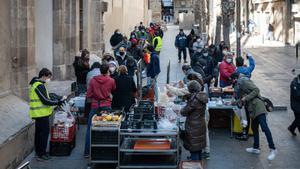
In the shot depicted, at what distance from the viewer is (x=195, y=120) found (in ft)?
29.3

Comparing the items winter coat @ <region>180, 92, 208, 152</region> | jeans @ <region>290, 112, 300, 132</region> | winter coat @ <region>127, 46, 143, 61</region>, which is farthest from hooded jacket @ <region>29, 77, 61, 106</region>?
winter coat @ <region>127, 46, 143, 61</region>

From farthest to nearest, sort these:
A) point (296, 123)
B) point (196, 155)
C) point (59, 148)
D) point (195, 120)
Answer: point (296, 123), point (59, 148), point (196, 155), point (195, 120)

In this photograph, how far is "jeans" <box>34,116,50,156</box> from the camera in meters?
9.87

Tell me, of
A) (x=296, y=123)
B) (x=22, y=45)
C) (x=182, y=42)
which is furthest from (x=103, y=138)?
(x=182, y=42)

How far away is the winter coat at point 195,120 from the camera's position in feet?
29.1

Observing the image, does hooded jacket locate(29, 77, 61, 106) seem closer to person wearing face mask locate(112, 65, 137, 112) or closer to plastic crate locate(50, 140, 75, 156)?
plastic crate locate(50, 140, 75, 156)

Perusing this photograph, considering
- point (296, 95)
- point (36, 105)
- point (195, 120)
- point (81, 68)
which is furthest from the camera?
point (81, 68)

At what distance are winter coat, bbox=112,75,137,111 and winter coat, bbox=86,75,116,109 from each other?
598mm

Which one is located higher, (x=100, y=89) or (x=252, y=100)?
(x=100, y=89)

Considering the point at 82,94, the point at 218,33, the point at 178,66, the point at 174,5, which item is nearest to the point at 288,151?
the point at 82,94

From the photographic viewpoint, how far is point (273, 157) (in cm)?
1019

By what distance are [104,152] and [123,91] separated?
172 centimetres

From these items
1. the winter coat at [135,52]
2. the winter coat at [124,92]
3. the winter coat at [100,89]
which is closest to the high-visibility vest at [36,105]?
the winter coat at [100,89]

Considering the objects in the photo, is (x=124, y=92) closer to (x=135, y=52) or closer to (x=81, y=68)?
(x=81, y=68)
